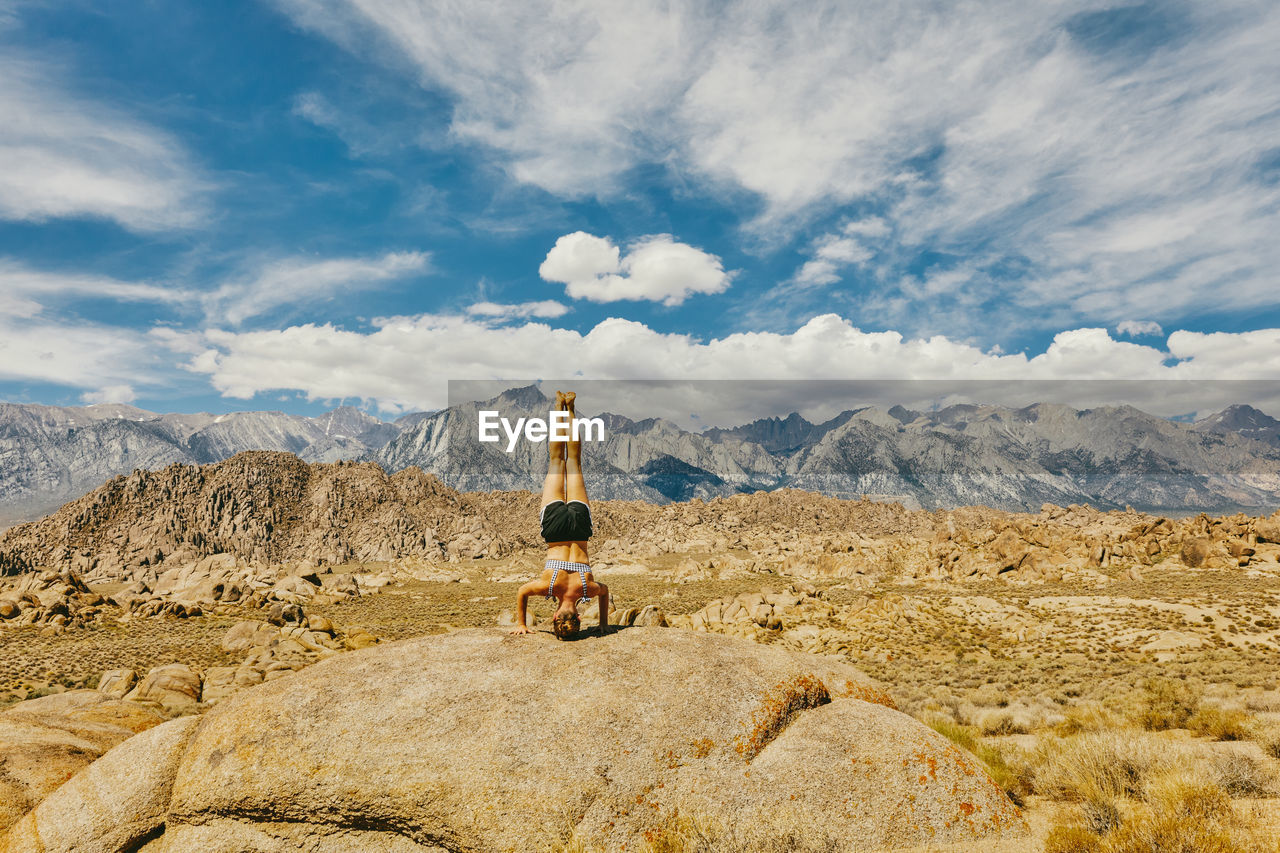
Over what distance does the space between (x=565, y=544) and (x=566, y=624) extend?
5.50 ft

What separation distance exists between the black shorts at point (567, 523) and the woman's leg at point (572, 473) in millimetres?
277

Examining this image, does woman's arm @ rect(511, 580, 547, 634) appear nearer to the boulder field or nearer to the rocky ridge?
the boulder field

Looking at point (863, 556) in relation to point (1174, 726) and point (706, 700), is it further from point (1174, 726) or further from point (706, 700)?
point (706, 700)

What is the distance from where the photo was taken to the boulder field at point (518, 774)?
6027 mm

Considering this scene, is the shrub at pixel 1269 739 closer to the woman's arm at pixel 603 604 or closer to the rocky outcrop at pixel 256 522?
the woman's arm at pixel 603 604

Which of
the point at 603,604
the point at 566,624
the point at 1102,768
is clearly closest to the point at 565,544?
the point at 603,604

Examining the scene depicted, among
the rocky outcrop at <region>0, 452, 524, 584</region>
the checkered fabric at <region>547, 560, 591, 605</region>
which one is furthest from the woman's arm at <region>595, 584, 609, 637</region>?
the rocky outcrop at <region>0, 452, 524, 584</region>

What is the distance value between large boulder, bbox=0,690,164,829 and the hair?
6.55m

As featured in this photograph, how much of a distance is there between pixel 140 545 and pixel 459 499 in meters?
68.2

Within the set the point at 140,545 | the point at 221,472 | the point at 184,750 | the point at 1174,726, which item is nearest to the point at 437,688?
the point at 184,750

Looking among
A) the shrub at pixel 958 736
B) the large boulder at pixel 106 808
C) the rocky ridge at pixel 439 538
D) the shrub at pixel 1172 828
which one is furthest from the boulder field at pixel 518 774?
the rocky ridge at pixel 439 538

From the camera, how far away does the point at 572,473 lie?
10.9 meters

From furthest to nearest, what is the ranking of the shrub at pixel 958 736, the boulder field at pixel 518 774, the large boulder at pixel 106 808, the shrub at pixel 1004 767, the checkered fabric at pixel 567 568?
the shrub at pixel 958 736
the checkered fabric at pixel 567 568
the shrub at pixel 1004 767
the large boulder at pixel 106 808
the boulder field at pixel 518 774

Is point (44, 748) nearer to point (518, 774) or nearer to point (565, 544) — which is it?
point (518, 774)
